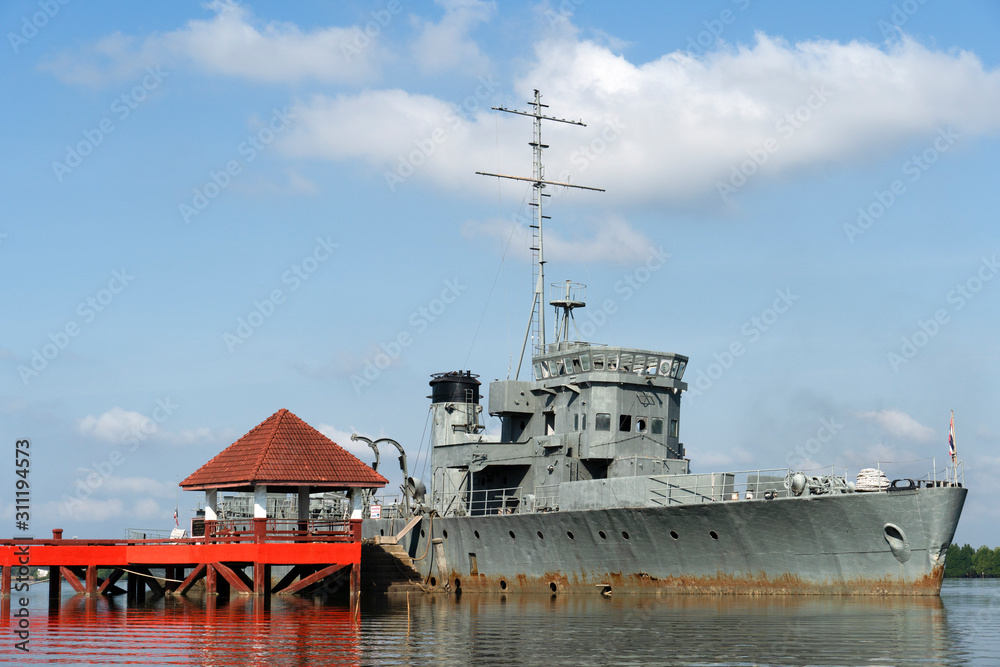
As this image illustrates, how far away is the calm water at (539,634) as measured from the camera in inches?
709

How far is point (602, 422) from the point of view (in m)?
40.2

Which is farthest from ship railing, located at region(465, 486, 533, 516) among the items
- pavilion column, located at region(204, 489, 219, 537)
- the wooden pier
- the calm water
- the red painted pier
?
pavilion column, located at region(204, 489, 219, 537)

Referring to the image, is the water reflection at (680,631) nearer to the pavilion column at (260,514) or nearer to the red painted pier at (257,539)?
the red painted pier at (257,539)

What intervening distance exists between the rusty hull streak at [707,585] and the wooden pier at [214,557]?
6021 mm

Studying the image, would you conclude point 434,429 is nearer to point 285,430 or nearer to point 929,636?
point 285,430

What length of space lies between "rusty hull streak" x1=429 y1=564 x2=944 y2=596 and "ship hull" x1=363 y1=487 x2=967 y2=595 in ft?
0.11

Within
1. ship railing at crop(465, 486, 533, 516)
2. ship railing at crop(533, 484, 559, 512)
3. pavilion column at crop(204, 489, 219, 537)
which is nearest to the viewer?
pavilion column at crop(204, 489, 219, 537)

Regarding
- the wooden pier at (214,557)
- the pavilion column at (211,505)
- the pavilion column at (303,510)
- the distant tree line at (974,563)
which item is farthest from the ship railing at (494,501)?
the distant tree line at (974,563)

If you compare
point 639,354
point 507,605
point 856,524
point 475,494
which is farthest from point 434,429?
point 856,524

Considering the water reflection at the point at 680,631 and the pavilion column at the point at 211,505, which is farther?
the pavilion column at the point at 211,505

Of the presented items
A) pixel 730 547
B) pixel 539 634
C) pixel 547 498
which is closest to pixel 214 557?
pixel 547 498

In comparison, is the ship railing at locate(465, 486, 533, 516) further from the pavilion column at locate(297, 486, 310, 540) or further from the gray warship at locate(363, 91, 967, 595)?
the pavilion column at locate(297, 486, 310, 540)

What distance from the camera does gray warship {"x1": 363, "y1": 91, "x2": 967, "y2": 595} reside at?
31.2 m

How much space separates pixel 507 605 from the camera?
3259cm
